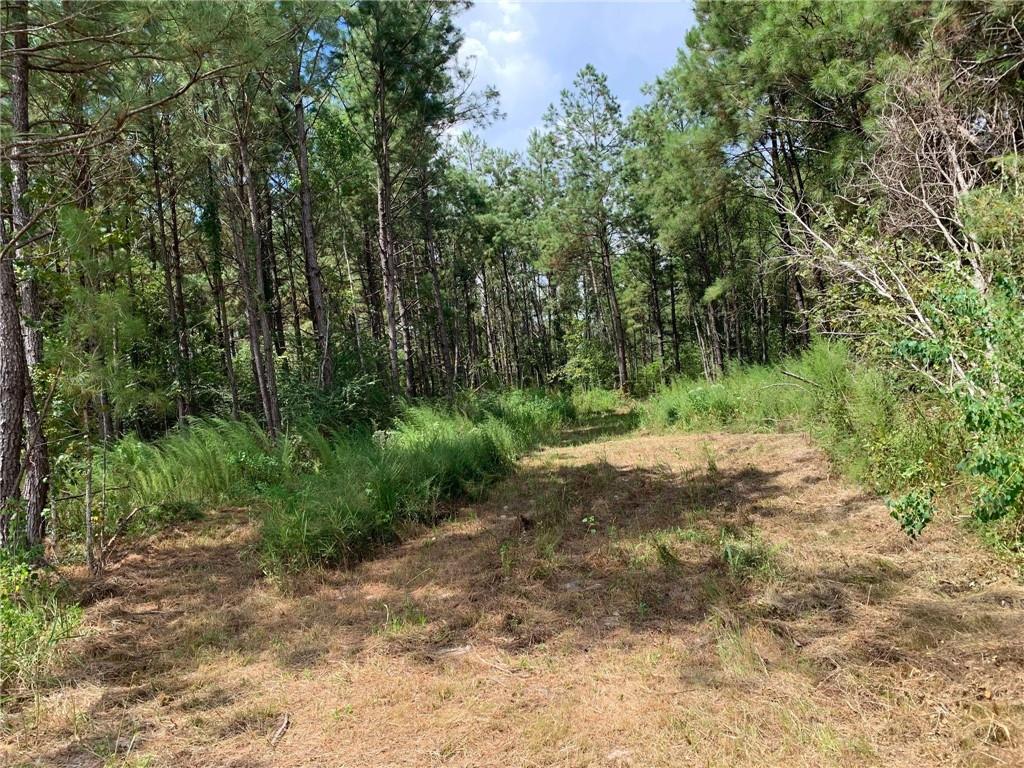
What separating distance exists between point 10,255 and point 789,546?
6282mm

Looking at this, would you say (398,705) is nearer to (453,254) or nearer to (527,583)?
(527,583)

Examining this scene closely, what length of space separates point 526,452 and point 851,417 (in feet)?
15.8

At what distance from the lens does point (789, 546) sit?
160 inches

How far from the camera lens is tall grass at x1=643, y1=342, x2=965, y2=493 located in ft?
14.3

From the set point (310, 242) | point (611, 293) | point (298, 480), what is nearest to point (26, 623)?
point (298, 480)


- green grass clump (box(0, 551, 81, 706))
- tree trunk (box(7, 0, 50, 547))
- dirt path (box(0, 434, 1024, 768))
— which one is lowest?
dirt path (box(0, 434, 1024, 768))

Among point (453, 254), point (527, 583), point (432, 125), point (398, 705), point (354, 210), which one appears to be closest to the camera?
point (398, 705)

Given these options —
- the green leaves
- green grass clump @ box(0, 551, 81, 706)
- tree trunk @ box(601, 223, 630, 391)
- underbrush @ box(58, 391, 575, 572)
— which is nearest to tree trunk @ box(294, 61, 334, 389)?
underbrush @ box(58, 391, 575, 572)

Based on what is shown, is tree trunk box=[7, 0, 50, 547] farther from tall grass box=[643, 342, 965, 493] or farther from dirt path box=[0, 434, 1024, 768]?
tall grass box=[643, 342, 965, 493]

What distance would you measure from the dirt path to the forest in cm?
2

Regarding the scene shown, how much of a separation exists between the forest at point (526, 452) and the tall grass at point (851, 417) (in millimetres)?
45

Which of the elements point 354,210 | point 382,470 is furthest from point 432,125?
point 382,470

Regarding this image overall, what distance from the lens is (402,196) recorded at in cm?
1600

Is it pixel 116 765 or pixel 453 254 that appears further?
pixel 453 254
